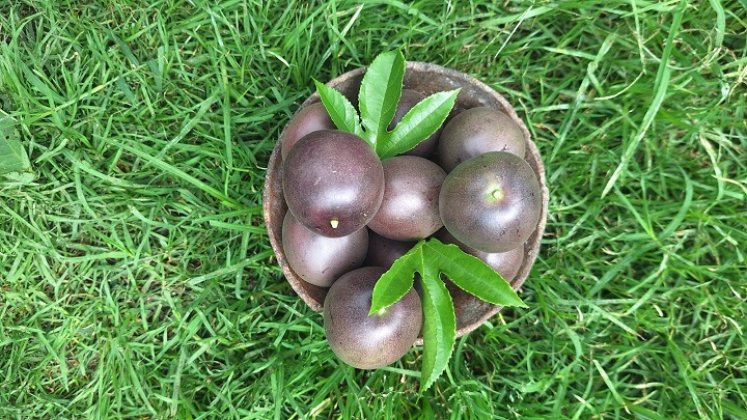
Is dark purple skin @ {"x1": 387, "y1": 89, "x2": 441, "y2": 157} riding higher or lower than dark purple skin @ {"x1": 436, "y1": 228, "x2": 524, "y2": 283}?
higher

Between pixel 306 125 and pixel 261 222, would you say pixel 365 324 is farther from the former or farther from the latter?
pixel 261 222

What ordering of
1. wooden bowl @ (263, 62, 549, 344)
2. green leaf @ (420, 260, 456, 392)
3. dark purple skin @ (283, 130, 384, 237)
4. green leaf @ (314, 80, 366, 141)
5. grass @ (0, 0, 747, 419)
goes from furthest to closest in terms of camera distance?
grass @ (0, 0, 747, 419), wooden bowl @ (263, 62, 549, 344), green leaf @ (314, 80, 366, 141), green leaf @ (420, 260, 456, 392), dark purple skin @ (283, 130, 384, 237)

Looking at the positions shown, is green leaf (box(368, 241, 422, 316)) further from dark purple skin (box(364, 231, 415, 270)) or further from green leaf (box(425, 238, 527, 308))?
dark purple skin (box(364, 231, 415, 270))

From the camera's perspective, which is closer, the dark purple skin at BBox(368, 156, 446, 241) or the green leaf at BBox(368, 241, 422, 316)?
the green leaf at BBox(368, 241, 422, 316)

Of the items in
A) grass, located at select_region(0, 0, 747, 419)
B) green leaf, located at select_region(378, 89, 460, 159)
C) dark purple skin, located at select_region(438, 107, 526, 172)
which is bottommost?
grass, located at select_region(0, 0, 747, 419)

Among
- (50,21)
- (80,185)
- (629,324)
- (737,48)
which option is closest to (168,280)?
(80,185)

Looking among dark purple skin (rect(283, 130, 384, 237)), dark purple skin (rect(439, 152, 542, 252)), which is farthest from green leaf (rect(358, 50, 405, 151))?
dark purple skin (rect(439, 152, 542, 252))

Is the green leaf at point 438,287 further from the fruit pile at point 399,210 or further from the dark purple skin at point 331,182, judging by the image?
the dark purple skin at point 331,182

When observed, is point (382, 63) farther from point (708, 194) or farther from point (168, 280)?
point (708, 194)
